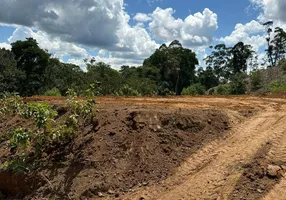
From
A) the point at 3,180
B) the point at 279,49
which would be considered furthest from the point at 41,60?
Answer: the point at 279,49

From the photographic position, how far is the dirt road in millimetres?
3986

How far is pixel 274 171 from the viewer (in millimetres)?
4188

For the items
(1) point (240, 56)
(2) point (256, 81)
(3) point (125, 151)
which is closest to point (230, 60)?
(1) point (240, 56)

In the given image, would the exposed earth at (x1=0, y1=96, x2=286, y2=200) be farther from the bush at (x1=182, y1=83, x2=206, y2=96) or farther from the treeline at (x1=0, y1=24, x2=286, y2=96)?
the bush at (x1=182, y1=83, x2=206, y2=96)

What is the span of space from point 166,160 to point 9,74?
21624mm

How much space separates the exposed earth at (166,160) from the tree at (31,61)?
841 inches

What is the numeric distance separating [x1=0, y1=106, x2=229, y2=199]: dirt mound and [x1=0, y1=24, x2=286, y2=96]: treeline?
1.10 metres

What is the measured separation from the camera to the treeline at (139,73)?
1950 cm

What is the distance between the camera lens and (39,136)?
220 inches

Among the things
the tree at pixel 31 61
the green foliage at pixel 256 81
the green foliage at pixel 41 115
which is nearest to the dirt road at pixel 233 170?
the green foliage at pixel 41 115

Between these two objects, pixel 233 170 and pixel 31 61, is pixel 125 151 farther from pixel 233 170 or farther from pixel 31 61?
pixel 31 61

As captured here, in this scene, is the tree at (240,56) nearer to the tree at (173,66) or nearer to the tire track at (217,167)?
the tree at (173,66)

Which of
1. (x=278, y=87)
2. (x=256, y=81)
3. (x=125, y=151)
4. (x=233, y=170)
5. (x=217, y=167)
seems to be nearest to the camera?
(x=233, y=170)

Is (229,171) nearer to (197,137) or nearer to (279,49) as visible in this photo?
(197,137)
